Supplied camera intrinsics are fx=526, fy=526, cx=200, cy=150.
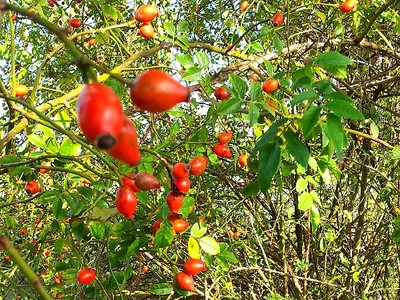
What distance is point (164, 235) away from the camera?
4.29 feet

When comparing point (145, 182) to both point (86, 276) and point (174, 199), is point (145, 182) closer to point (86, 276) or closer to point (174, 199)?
point (174, 199)

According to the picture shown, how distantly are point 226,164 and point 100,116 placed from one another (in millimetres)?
2415

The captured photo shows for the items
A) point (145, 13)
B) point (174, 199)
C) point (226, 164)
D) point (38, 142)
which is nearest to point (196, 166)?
point (174, 199)

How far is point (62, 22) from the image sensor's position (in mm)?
2697

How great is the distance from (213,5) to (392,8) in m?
1.39

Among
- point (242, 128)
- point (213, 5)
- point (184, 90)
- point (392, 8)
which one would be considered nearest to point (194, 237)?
point (184, 90)

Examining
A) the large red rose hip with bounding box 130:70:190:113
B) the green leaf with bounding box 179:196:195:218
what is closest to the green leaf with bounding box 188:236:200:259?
the green leaf with bounding box 179:196:195:218

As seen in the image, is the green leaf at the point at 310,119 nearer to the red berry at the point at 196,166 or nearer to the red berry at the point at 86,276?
the red berry at the point at 196,166

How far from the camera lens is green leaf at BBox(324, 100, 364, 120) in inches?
38.4

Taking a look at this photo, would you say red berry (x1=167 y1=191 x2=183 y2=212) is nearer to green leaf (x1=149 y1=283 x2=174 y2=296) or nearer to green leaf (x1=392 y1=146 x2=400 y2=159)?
green leaf (x1=149 y1=283 x2=174 y2=296)

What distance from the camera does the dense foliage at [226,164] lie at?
137 centimetres

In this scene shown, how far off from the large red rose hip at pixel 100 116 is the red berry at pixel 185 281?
1111 mm

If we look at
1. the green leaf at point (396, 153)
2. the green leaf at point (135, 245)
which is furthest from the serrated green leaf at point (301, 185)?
the green leaf at point (135, 245)

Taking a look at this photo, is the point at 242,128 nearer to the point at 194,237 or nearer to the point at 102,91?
the point at 194,237
